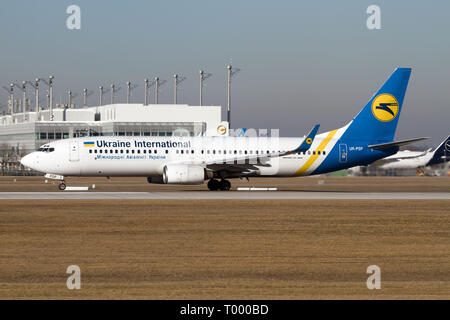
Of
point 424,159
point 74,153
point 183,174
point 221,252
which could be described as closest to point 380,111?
point 183,174

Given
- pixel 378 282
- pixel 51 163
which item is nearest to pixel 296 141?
pixel 51 163

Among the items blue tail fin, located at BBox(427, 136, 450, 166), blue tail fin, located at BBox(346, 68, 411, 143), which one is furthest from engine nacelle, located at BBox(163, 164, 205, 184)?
blue tail fin, located at BBox(427, 136, 450, 166)

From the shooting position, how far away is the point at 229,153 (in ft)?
180

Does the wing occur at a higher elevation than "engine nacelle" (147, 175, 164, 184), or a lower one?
higher

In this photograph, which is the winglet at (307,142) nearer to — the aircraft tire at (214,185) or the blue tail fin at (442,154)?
the aircraft tire at (214,185)

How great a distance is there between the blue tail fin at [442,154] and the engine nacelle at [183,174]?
79.8 meters

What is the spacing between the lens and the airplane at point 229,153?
51906 millimetres

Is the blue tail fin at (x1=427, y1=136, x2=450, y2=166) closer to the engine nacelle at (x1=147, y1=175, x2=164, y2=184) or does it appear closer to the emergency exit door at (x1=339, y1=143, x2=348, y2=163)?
the emergency exit door at (x1=339, y1=143, x2=348, y2=163)

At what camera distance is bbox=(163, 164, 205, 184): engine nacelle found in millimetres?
49969

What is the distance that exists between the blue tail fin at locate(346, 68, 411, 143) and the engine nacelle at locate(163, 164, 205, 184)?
517 inches

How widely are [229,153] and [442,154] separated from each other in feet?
264

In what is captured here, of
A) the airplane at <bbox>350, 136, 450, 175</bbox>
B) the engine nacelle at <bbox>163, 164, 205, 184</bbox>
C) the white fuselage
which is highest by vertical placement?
the white fuselage

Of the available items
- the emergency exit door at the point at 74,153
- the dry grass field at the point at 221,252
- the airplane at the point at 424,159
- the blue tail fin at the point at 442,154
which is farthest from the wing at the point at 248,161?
the blue tail fin at the point at 442,154
